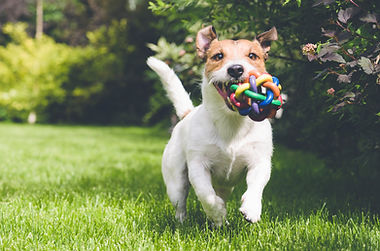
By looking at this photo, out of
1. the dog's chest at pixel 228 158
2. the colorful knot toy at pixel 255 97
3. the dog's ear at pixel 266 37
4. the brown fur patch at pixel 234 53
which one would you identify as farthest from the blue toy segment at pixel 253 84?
the dog's ear at pixel 266 37

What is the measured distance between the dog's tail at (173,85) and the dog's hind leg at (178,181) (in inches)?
20.0

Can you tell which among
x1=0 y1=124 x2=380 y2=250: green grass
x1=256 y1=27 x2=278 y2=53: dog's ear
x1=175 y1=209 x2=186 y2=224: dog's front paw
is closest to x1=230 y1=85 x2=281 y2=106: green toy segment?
x1=256 y1=27 x2=278 y2=53: dog's ear

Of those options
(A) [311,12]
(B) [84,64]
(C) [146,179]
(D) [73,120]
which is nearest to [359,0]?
(A) [311,12]

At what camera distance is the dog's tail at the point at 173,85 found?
11.1ft

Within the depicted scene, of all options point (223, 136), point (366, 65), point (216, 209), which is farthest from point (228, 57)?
point (216, 209)

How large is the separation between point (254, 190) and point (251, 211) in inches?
7.3

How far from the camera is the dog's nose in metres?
2.42

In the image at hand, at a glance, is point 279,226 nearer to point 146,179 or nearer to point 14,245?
point 14,245

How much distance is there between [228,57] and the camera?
8.61 feet

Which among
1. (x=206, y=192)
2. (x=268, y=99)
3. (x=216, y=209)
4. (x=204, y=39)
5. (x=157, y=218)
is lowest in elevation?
(x=157, y=218)

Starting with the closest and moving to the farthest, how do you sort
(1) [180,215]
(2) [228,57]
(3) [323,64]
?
(2) [228,57] → (1) [180,215] → (3) [323,64]

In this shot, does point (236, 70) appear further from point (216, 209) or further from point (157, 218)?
point (157, 218)

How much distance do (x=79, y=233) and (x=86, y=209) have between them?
0.57 meters

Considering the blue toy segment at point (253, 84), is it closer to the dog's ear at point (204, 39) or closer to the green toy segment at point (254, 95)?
the green toy segment at point (254, 95)
